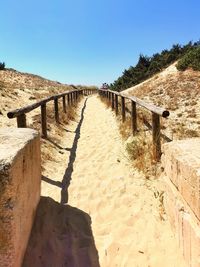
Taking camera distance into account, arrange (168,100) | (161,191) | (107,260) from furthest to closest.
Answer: (168,100), (161,191), (107,260)

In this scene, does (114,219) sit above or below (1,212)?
below

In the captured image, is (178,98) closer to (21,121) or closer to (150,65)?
(21,121)

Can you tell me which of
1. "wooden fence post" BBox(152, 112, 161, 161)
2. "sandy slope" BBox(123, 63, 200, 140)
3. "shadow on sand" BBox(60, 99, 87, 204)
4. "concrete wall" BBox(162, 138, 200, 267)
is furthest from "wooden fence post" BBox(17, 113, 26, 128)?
"sandy slope" BBox(123, 63, 200, 140)

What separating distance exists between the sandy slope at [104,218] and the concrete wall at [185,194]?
9.8 inches

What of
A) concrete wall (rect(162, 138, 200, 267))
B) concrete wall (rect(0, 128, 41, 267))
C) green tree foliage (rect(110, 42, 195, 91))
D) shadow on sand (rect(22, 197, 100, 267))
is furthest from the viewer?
green tree foliage (rect(110, 42, 195, 91))

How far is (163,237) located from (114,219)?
80 cm

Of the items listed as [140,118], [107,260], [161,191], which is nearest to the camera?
[107,260]

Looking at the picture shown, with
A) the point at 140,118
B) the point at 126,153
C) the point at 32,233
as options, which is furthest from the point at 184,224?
the point at 140,118

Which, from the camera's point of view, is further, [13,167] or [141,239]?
[141,239]

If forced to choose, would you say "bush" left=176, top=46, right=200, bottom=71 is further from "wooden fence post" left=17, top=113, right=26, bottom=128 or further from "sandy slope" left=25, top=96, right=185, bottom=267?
"wooden fence post" left=17, top=113, right=26, bottom=128

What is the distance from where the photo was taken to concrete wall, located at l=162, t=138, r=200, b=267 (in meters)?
3.24

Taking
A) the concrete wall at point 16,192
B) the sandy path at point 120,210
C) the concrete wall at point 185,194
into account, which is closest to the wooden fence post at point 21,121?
the sandy path at point 120,210

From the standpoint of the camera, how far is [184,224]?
3.61 m

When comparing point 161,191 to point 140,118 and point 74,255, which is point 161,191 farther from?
point 140,118
